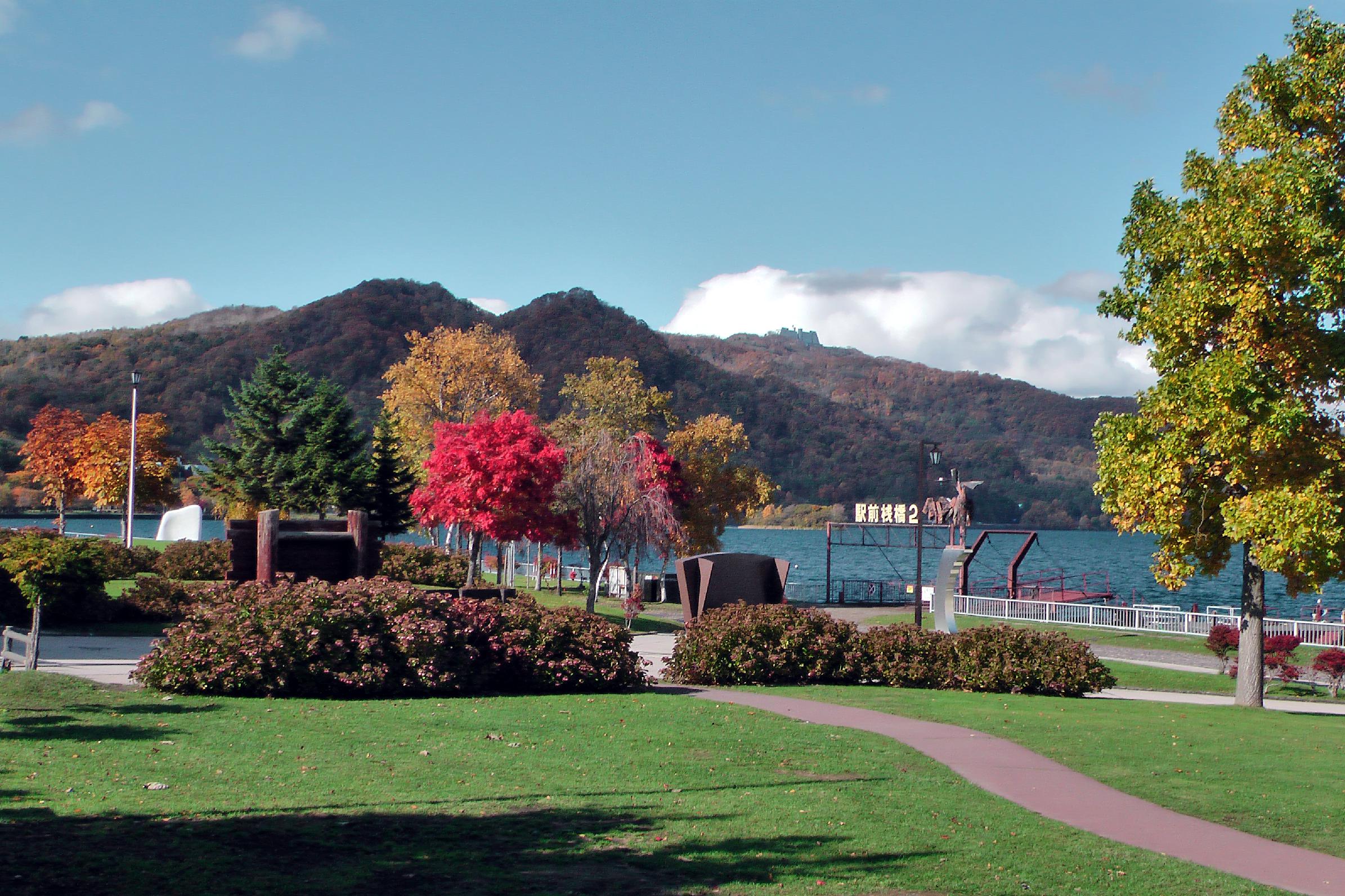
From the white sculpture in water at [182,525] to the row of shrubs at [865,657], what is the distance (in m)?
38.7

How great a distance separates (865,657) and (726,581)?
607 cm

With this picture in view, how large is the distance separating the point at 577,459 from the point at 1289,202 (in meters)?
22.1

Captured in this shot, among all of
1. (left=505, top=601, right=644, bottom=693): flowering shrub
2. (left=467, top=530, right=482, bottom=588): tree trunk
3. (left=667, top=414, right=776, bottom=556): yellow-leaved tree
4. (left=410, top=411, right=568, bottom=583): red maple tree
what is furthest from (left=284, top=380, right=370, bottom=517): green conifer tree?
(left=505, top=601, right=644, bottom=693): flowering shrub

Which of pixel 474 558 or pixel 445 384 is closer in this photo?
pixel 474 558

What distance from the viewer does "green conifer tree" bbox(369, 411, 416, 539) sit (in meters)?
45.9

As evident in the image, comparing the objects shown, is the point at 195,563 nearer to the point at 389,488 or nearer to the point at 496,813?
the point at 389,488

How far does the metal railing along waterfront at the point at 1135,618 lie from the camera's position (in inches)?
1270

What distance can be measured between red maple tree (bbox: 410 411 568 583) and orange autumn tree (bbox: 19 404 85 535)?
102ft

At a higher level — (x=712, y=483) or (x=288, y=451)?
(x=288, y=451)

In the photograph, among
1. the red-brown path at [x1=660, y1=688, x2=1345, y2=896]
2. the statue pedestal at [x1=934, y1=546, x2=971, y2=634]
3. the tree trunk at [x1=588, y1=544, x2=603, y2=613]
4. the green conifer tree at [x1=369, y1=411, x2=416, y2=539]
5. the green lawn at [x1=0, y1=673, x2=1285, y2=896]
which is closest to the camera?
the green lawn at [x1=0, y1=673, x2=1285, y2=896]

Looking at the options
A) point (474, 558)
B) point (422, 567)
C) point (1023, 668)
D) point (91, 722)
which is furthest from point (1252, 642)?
point (422, 567)

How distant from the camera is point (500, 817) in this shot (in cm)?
752

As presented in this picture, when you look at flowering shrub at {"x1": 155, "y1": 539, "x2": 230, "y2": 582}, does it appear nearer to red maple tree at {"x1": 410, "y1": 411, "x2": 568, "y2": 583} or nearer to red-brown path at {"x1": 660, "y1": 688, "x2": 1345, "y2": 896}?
red maple tree at {"x1": 410, "y1": 411, "x2": 568, "y2": 583}

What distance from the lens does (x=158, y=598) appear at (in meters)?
24.4
